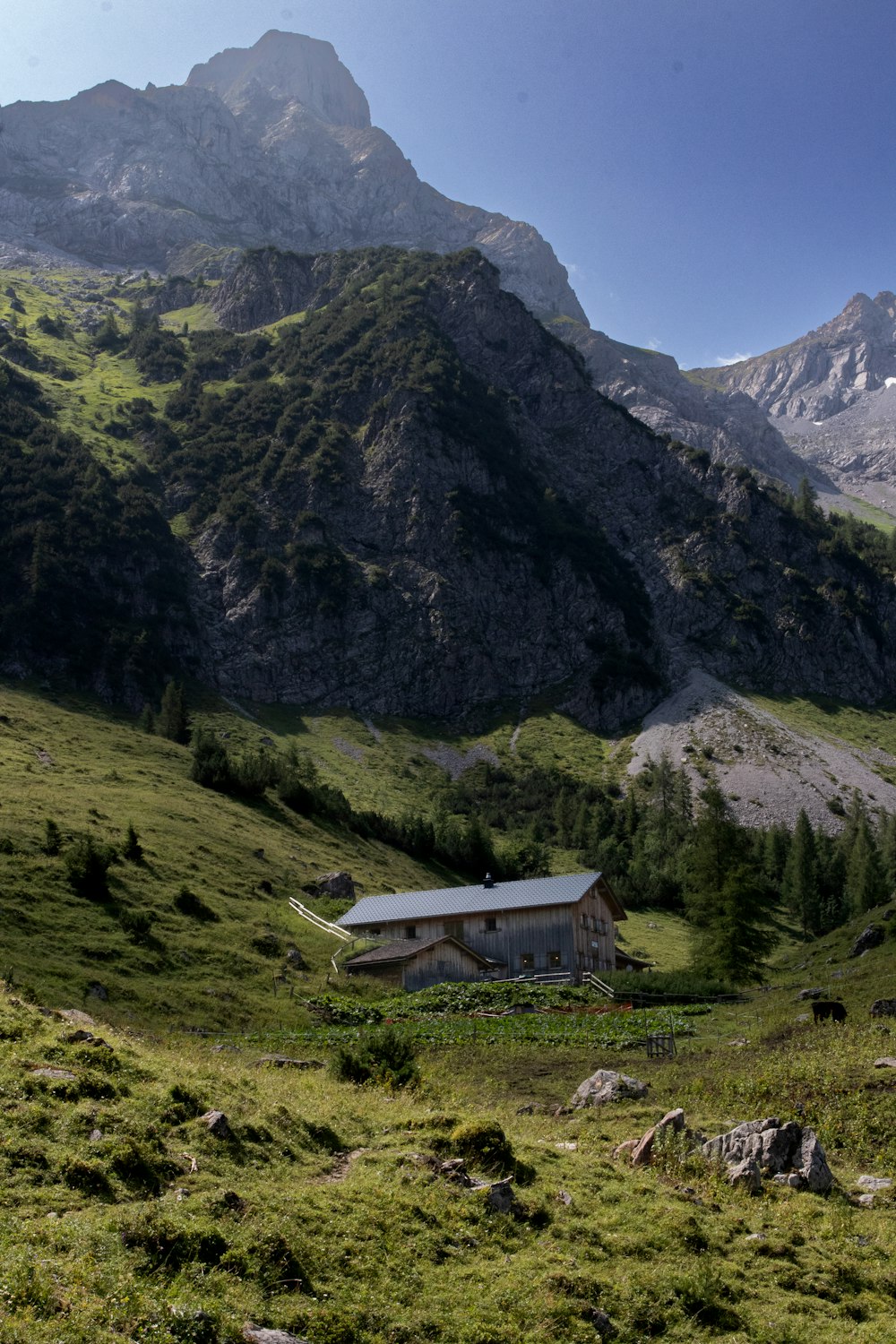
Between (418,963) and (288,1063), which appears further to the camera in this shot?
(418,963)

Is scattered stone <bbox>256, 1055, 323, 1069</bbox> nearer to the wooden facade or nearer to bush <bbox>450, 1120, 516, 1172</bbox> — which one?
bush <bbox>450, 1120, 516, 1172</bbox>

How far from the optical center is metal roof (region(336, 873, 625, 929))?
6488 cm

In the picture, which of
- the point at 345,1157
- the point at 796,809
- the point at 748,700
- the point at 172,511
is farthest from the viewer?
the point at 172,511

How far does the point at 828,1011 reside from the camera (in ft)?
117

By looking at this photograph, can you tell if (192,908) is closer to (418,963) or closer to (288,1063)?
(418,963)

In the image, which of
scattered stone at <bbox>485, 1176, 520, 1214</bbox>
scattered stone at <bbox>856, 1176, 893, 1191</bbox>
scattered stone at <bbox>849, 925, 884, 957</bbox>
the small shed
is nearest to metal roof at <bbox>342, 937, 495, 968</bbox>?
the small shed

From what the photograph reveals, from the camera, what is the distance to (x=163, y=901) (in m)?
51.3

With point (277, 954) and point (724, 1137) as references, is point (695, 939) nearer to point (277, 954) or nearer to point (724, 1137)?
point (277, 954)

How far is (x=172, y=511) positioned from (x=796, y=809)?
129 metres

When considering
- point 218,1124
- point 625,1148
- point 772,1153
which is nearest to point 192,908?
point 625,1148

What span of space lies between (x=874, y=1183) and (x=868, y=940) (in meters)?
41.4

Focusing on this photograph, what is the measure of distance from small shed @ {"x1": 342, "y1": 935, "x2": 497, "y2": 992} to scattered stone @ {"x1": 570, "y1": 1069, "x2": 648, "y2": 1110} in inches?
1178

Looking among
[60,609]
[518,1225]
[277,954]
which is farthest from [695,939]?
[60,609]

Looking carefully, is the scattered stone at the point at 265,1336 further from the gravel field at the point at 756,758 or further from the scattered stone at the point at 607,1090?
the gravel field at the point at 756,758
